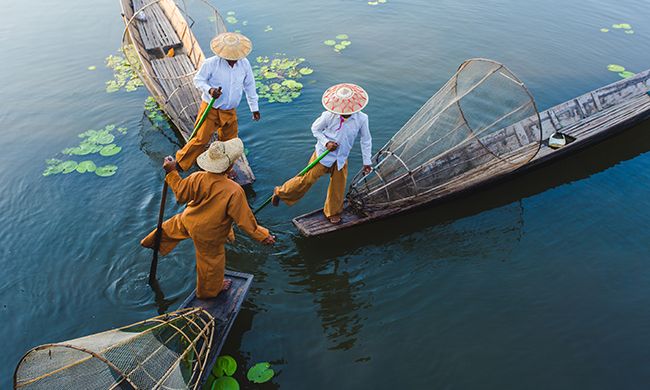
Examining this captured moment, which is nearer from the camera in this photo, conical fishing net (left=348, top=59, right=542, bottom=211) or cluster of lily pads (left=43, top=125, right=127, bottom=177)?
conical fishing net (left=348, top=59, right=542, bottom=211)

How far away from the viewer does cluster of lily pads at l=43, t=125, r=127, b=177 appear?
6.71 meters

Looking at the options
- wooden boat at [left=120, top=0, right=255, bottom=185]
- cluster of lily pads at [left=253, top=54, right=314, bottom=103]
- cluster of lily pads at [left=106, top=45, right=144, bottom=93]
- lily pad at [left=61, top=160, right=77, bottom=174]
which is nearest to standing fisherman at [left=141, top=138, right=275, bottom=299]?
wooden boat at [left=120, top=0, right=255, bottom=185]

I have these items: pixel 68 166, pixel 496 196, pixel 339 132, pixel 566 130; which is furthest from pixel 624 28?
pixel 68 166

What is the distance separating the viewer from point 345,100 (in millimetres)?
4609

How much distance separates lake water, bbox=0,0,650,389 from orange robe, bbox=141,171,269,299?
106 cm

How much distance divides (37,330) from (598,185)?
26.2 feet

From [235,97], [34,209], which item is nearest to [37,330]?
[34,209]

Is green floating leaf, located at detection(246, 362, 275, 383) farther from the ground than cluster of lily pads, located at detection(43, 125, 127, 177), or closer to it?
closer to it

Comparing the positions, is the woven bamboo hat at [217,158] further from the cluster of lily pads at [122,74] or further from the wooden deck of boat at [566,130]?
the cluster of lily pads at [122,74]

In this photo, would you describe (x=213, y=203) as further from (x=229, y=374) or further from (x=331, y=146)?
(x=229, y=374)

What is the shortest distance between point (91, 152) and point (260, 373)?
501 cm

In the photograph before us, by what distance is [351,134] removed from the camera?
498 centimetres

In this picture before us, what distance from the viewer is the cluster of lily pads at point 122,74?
8.80 meters

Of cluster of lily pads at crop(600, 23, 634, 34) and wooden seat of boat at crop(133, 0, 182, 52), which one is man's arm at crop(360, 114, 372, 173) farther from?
cluster of lily pads at crop(600, 23, 634, 34)
